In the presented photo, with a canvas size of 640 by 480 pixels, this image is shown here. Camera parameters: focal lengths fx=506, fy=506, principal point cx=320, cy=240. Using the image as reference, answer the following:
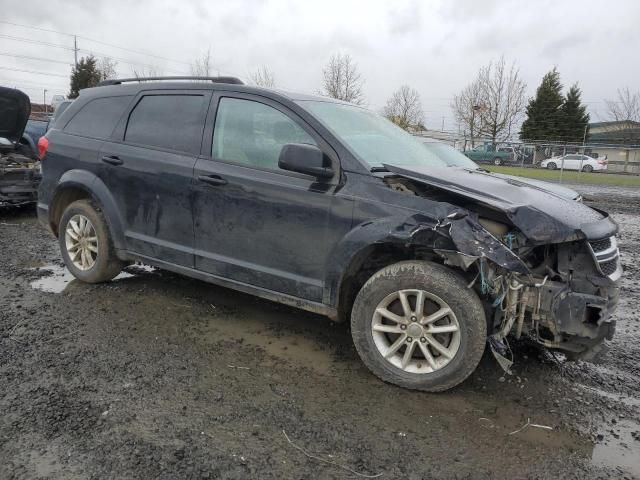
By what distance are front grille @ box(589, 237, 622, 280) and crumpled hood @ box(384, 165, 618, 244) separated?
0.21ft

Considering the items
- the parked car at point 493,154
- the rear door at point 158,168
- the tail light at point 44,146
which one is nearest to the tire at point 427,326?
the rear door at point 158,168

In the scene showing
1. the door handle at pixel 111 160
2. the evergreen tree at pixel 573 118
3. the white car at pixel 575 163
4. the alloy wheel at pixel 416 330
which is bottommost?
the alloy wheel at pixel 416 330

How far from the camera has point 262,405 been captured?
3.00 meters

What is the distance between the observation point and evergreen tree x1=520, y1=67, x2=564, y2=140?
48438 millimetres

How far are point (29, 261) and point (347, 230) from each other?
4.44m

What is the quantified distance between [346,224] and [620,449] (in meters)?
2.01

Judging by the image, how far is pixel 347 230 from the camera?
3357 millimetres

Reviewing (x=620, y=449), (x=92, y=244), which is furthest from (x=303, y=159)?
(x=92, y=244)

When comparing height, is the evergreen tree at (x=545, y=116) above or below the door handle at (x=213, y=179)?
above

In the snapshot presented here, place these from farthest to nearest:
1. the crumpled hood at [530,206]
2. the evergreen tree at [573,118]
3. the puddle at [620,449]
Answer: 1. the evergreen tree at [573,118]
2. the crumpled hood at [530,206]
3. the puddle at [620,449]

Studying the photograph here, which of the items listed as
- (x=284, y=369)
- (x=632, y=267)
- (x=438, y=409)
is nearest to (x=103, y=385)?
(x=284, y=369)

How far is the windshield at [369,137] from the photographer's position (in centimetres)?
362

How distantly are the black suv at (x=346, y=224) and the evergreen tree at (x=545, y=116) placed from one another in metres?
49.3

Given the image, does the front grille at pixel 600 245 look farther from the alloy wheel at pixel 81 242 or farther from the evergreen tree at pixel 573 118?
the evergreen tree at pixel 573 118
